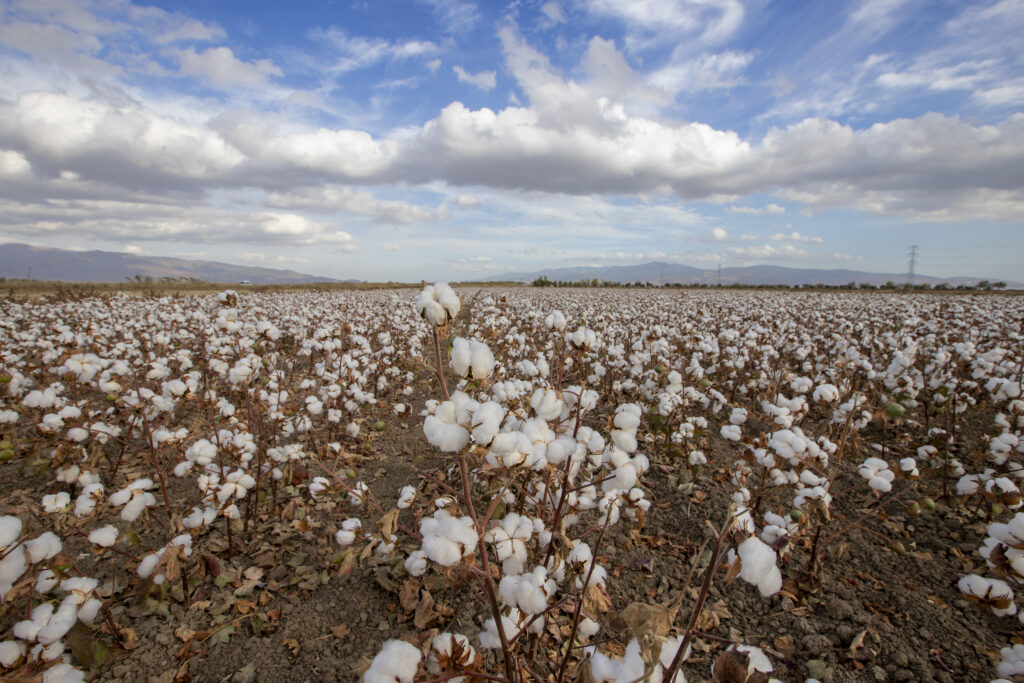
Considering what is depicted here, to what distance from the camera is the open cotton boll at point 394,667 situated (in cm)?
137

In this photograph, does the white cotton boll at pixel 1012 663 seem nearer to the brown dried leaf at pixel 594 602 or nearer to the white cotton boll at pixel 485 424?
the brown dried leaf at pixel 594 602

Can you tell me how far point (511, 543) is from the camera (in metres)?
2.01

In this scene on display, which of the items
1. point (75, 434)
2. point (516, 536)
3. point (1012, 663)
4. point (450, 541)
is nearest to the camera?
point (450, 541)

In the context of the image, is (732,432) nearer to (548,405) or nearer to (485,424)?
(548,405)

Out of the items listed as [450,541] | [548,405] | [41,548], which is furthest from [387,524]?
[41,548]

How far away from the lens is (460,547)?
1.39m

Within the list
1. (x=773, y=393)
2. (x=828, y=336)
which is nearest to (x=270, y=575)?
(x=773, y=393)

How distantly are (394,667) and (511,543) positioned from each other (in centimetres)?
75

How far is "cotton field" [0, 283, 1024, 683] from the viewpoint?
1.59 metres

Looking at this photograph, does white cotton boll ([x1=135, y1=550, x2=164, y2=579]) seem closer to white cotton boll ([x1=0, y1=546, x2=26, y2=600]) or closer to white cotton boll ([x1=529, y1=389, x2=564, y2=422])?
white cotton boll ([x1=0, y1=546, x2=26, y2=600])

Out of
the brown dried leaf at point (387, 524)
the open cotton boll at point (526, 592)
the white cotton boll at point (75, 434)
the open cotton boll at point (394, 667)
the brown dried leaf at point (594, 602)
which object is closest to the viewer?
the open cotton boll at point (394, 667)

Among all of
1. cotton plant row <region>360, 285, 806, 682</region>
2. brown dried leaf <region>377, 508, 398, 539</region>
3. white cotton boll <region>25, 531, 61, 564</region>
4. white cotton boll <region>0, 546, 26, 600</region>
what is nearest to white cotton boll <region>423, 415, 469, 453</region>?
cotton plant row <region>360, 285, 806, 682</region>

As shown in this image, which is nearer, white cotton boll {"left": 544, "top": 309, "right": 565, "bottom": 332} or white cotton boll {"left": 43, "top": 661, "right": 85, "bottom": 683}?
white cotton boll {"left": 43, "top": 661, "right": 85, "bottom": 683}

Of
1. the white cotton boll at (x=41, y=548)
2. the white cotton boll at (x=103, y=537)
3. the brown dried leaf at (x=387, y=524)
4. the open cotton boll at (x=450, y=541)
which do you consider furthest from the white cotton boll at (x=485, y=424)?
the white cotton boll at (x=103, y=537)
